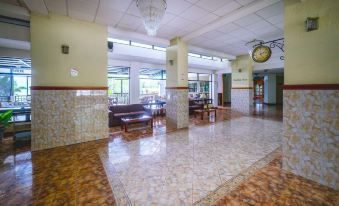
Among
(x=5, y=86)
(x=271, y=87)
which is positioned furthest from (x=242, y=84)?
(x=5, y=86)

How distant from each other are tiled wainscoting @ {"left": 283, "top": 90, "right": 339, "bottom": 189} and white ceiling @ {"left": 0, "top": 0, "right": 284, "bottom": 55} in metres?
2.38

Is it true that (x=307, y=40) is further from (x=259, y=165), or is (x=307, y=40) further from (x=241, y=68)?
(x=241, y=68)

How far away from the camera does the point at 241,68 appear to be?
8.81 m

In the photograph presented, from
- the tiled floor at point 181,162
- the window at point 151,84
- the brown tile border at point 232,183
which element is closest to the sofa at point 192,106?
the window at point 151,84

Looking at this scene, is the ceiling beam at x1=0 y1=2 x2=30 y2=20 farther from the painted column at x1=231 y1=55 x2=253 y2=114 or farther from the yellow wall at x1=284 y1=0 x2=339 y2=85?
the painted column at x1=231 y1=55 x2=253 y2=114

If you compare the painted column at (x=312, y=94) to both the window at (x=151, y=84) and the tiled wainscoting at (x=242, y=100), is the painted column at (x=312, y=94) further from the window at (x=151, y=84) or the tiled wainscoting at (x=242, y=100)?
the window at (x=151, y=84)

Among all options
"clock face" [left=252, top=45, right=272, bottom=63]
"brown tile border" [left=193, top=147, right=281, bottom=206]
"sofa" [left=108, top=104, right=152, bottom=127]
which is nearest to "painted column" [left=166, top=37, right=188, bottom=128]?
"sofa" [left=108, top=104, right=152, bottom=127]

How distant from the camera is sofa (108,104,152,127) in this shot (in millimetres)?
6047

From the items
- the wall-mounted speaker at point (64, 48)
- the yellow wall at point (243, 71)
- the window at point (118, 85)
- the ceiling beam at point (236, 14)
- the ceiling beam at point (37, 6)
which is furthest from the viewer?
the yellow wall at point (243, 71)

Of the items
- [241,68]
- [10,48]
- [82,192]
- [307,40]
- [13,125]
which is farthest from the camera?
[241,68]

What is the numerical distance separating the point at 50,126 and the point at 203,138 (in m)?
4.06

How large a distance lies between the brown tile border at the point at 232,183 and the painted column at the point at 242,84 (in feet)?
19.7

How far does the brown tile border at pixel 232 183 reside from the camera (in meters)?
1.90

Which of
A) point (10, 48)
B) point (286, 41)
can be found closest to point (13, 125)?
point (10, 48)
